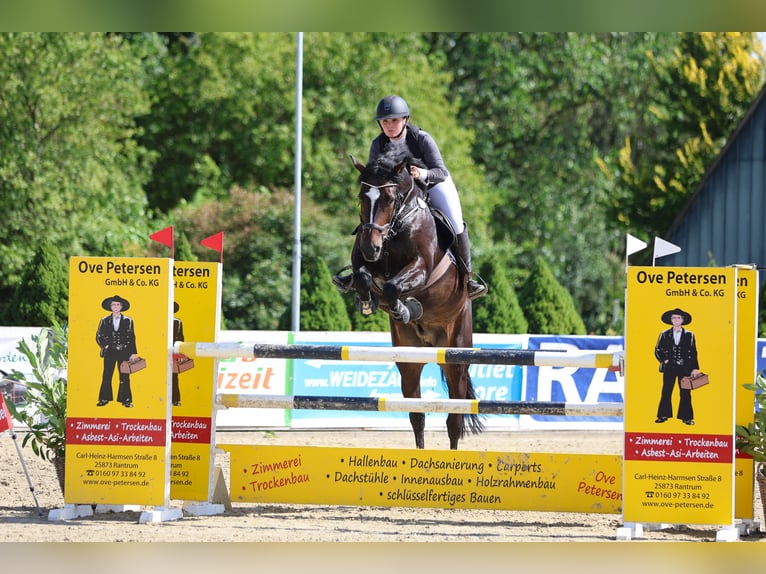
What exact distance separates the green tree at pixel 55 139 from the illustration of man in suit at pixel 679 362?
50.6 feet

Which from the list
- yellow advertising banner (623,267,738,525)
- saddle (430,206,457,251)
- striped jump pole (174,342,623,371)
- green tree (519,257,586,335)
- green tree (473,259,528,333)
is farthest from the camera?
green tree (519,257,586,335)

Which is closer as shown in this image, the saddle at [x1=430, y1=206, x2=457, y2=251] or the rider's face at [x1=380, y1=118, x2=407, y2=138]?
the rider's face at [x1=380, y1=118, x2=407, y2=138]

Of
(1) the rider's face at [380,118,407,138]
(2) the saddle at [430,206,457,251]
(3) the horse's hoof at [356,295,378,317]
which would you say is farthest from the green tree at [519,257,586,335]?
(3) the horse's hoof at [356,295,378,317]

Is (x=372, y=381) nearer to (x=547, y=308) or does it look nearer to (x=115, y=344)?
(x=547, y=308)

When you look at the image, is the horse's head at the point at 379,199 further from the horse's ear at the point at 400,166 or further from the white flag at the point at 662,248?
the white flag at the point at 662,248

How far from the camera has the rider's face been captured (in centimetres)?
617

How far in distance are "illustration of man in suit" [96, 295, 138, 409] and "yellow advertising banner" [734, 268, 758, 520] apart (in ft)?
9.87

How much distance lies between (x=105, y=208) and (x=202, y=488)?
16308 millimetres

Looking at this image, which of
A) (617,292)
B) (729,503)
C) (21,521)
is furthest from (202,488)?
(617,292)

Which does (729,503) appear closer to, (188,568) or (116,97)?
(188,568)

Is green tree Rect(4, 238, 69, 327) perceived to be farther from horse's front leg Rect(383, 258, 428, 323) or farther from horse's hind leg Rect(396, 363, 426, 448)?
horse's front leg Rect(383, 258, 428, 323)

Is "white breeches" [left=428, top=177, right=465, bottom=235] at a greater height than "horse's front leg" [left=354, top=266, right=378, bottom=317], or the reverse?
"white breeches" [left=428, top=177, right=465, bottom=235]

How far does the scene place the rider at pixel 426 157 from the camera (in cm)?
612
